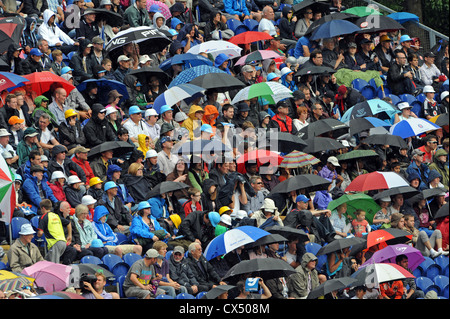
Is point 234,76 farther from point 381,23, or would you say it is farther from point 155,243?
point 155,243

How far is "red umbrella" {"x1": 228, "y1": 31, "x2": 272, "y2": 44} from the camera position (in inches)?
975

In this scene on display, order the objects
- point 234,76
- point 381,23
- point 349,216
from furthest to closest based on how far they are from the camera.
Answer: point 381,23 < point 234,76 < point 349,216

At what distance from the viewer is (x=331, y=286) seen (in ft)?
54.4

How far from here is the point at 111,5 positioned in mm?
23688

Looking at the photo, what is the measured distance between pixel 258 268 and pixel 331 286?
1182mm

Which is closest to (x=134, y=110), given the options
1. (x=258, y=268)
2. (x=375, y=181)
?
(x=375, y=181)

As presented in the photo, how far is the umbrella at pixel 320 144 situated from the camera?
2102 cm

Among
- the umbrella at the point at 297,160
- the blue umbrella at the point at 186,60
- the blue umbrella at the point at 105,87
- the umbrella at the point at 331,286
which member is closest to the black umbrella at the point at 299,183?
the umbrella at the point at 297,160

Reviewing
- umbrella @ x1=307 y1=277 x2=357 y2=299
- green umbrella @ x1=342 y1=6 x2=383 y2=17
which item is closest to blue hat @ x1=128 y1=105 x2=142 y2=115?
umbrella @ x1=307 y1=277 x2=357 y2=299

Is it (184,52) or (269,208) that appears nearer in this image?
(269,208)

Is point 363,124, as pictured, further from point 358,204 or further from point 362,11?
point 362,11
